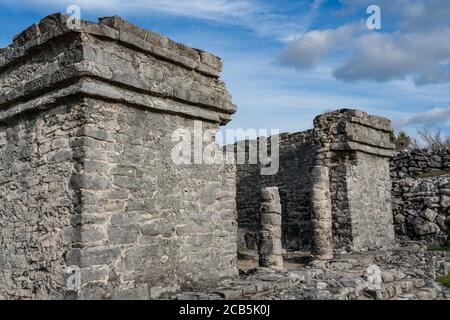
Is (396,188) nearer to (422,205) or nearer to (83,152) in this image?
(422,205)

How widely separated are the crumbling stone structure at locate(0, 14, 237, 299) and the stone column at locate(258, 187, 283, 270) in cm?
209

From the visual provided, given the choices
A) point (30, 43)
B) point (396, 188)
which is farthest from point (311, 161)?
point (30, 43)

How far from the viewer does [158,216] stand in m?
5.42

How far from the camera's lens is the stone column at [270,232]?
8.20m

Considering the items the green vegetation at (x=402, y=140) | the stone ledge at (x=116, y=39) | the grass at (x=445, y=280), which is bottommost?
the grass at (x=445, y=280)

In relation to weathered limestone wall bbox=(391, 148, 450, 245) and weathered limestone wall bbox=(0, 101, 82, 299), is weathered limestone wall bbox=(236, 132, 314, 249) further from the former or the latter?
weathered limestone wall bbox=(0, 101, 82, 299)

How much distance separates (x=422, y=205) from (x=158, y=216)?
8624 mm

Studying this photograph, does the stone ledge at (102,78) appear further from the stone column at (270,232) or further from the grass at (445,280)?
the grass at (445,280)

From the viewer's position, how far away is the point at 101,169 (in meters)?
4.80

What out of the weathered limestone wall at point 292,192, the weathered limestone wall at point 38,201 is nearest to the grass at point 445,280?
the weathered limestone wall at point 292,192

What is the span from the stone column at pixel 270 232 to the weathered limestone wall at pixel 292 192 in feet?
13.8

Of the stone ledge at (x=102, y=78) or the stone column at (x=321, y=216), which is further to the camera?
the stone column at (x=321, y=216)

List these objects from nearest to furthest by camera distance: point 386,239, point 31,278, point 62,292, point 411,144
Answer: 1. point 62,292
2. point 31,278
3. point 386,239
4. point 411,144

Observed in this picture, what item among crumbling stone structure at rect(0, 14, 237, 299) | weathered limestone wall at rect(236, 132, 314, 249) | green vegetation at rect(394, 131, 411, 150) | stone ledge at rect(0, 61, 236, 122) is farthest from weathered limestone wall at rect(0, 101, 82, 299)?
green vegetation at rect(394, 131, 411, 150)
